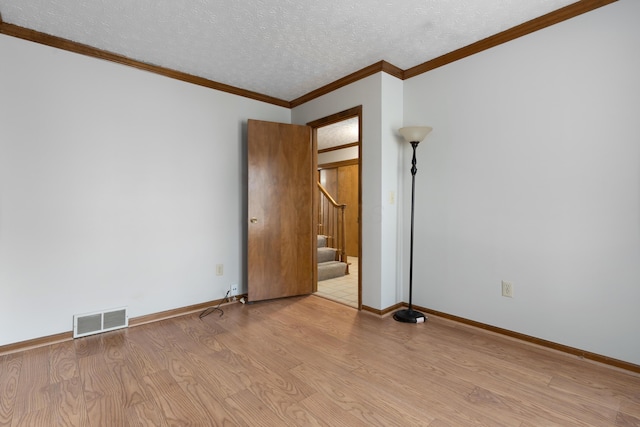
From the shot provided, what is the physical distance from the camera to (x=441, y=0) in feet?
6.42

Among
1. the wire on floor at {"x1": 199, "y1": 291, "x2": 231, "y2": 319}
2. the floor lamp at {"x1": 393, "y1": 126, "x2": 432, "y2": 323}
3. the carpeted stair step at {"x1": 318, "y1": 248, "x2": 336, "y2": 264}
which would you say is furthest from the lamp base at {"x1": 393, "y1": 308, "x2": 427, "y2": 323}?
the carpeted stair step at {"x1": 318, "y1": 248, "x2": 336, "y2": 264}

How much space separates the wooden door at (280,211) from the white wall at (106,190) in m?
0.26

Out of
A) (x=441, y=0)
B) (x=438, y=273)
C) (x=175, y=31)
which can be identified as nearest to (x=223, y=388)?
(x=438, y=273)

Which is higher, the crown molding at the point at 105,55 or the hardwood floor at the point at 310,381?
the crown molding at the point at 105,55

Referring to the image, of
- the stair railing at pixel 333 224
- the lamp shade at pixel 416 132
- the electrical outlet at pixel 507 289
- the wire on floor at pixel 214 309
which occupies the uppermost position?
the lamp shade at pixel 416 132

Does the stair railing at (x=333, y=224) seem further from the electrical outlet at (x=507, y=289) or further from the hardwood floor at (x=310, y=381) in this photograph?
the electrical outlet at (x=507, y=289)

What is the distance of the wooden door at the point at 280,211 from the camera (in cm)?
331

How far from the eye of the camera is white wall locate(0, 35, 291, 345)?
224 cm

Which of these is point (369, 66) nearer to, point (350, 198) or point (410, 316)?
point (410, 316)

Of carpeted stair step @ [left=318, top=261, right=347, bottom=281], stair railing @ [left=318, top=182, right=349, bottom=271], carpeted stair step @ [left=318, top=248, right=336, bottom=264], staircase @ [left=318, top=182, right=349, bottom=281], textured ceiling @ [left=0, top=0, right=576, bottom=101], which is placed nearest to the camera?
textured ceiling @ [left=0, top=0, right=576, bottom=101]

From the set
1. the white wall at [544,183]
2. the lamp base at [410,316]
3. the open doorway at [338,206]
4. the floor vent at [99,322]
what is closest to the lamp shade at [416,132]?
the white wall at [544,183]

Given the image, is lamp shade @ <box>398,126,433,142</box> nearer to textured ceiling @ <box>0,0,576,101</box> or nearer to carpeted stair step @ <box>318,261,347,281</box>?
textured ceiling @ <box>0,0,576,101</box>

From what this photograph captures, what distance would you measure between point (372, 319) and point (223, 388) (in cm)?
149

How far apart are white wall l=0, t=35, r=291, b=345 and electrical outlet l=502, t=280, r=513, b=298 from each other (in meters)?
2.59
